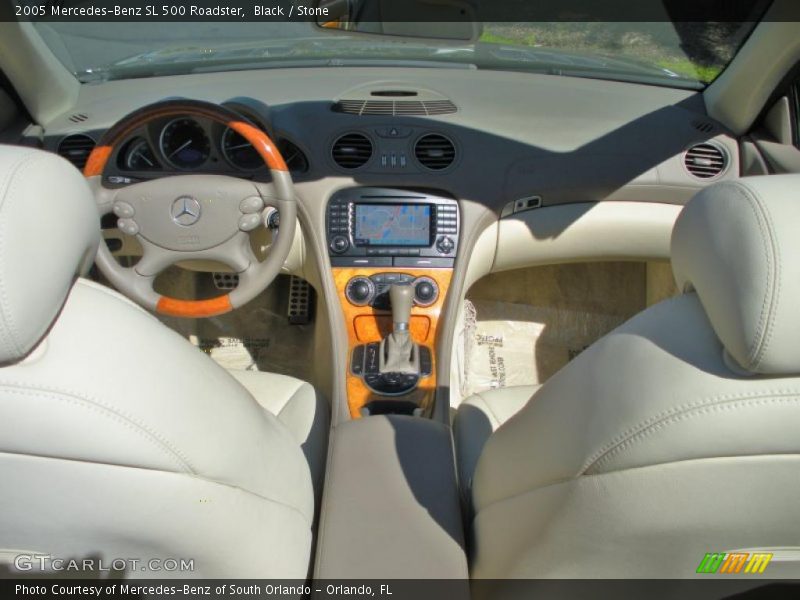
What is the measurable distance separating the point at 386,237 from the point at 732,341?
162 centimetres

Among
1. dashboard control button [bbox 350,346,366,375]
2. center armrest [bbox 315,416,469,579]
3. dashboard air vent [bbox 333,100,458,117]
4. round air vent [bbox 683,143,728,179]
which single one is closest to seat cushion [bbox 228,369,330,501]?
dashboard control button [bbox 350,346,366,375]

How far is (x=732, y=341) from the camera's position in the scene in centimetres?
75

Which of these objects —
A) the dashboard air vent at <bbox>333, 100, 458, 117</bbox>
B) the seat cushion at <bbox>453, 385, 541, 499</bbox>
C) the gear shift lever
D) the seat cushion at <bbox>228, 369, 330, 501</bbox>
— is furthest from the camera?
the dashboard air vent at <bbox>333, 100, 458, 117</bbox>

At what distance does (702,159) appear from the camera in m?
2.34

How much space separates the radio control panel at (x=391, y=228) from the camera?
2277 mm

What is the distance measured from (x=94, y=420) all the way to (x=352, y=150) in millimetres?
1676

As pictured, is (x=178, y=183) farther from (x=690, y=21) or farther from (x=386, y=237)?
(x=690, y=21)

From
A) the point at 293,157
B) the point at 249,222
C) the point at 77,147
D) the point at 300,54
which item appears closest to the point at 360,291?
the point at 249,222

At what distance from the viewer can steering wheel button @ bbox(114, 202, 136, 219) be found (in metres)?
2.06

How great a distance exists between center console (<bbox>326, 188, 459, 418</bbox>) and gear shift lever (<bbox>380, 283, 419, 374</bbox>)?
2cm

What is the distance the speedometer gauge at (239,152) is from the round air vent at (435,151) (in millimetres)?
572

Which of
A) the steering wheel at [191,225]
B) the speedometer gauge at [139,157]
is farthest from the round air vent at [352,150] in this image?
the speedometer gauge at [139,157]

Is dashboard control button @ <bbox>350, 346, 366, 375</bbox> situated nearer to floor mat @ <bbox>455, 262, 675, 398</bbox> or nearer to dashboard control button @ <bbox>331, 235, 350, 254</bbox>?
dashboard control button @ <bbox>331, 235, 350, 254</bbox>

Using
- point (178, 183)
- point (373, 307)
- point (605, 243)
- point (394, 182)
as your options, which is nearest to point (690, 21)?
point (605, 243)
